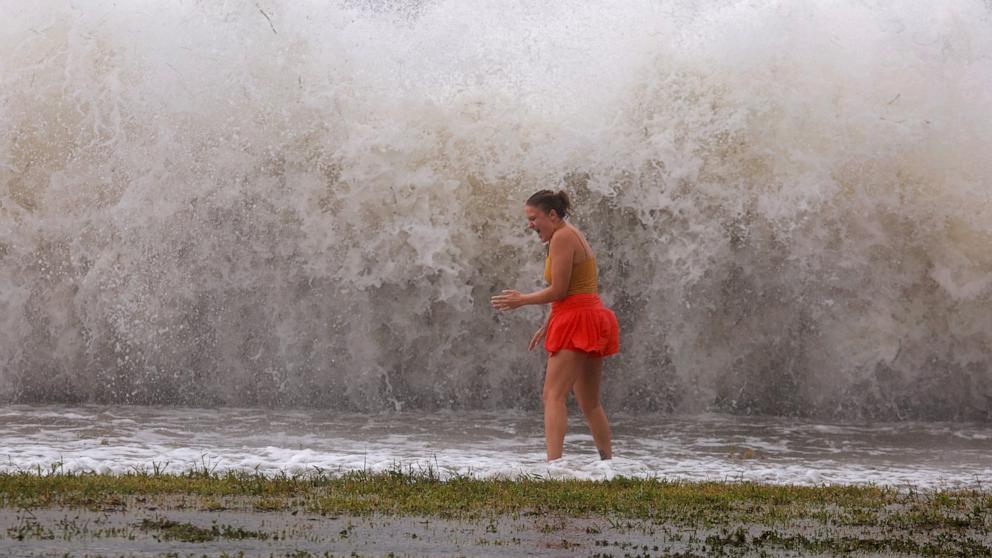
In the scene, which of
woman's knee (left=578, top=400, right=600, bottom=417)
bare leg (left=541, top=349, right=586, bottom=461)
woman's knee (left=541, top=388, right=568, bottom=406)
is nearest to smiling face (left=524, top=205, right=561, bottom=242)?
bare leg (left=541, top=349, right=586, bottom=461)

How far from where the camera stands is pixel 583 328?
8680 millimetres

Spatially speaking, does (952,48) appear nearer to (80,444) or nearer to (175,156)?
(175,156)

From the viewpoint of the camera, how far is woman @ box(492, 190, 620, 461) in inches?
340

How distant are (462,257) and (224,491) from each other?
23.7 ft

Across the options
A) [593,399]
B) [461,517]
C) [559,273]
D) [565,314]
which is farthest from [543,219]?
[461,517]

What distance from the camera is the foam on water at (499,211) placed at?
44.7ft

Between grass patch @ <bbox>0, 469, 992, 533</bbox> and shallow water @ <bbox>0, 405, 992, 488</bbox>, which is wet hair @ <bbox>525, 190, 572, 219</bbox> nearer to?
shallow water @ <bbox>0, 405, 992, 488</bbox>

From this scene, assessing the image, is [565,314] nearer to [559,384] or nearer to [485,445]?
[559,384]

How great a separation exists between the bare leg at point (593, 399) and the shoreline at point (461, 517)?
1.25m

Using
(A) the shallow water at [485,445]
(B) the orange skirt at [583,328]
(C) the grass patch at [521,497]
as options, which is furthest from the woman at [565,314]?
(C) the grass patch at [521,497]

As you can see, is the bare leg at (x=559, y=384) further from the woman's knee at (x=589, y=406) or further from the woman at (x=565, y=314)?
the woman's knee at (x=589, y=406)

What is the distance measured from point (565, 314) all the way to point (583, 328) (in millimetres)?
167

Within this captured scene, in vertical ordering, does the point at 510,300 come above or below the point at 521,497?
above

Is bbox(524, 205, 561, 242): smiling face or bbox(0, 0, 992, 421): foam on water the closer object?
bbox(524, 205, 561, 242): smiling face
